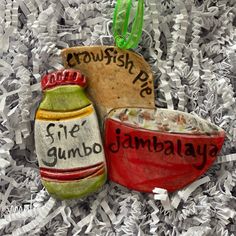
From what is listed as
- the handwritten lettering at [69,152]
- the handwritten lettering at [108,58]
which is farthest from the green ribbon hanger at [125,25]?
the handwritten lettering at [69,152]

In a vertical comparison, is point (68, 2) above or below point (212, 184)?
above

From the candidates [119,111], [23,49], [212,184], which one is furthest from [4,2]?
[212,184]

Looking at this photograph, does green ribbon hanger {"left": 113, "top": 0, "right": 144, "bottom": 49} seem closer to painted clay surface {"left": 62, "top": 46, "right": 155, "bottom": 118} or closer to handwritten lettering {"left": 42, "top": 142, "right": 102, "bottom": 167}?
painted clay surface {"left": 62, "top": 46, "right": 155, "bottom": 118}

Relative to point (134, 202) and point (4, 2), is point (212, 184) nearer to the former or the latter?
point (134, 202)

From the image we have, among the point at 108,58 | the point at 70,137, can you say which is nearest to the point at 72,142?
the point at 70,137

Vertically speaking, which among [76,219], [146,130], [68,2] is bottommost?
[76,219]

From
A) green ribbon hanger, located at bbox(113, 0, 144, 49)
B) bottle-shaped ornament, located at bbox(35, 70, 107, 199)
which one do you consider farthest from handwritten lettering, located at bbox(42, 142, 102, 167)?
green ribbon hanger, located at bbox(113, 0, 144, 49)

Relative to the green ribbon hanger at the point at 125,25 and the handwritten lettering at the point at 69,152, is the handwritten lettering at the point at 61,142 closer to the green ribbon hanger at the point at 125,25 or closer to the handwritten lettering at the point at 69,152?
the handwritten lettering at the point at 69,152
